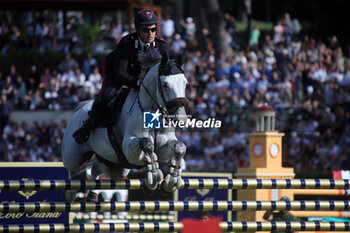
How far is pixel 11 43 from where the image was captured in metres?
24.1

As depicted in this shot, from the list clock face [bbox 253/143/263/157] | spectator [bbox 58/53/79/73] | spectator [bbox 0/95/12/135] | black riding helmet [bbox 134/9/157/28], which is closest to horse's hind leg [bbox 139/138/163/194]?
black riding helmet [bbox 134/9/157/28]

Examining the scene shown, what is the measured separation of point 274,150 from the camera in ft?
38.8

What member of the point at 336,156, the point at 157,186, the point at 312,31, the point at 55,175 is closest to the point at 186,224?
the point at 157,186

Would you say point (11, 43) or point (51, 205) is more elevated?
point (11, 43)

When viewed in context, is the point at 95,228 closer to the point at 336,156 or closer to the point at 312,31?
the point at 336,156

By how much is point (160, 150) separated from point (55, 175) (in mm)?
3739

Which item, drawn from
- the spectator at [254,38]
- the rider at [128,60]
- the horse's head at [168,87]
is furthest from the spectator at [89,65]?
the horse's head at [168,87]

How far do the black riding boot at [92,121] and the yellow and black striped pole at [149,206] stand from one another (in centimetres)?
132

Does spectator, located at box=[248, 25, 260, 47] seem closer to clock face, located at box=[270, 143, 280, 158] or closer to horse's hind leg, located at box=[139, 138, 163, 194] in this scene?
clock face, located at box=[270, 143, 280, 158]

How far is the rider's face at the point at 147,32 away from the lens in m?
7.64

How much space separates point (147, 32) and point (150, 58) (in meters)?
0.33

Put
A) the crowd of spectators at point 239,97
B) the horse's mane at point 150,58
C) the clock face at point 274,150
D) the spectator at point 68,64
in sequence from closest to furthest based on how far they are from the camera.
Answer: the horse's mane at point 150,58, the clock face at point 274,150, the crowd of spectators at point 239,97, the spectator at point 68,64

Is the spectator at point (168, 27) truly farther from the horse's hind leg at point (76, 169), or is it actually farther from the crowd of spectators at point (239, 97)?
the horse's hind leg at point (76, 169)

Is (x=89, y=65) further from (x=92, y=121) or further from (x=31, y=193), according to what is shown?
(x=92, y=121)
